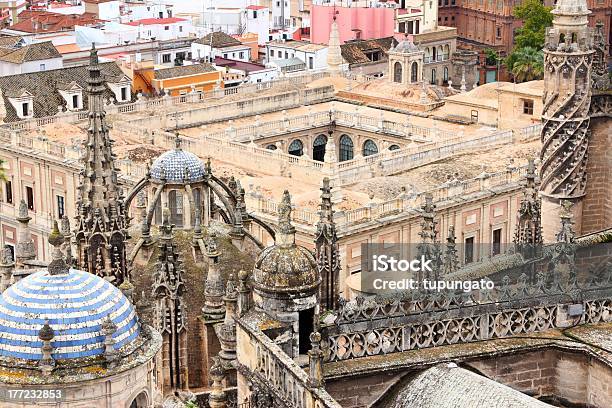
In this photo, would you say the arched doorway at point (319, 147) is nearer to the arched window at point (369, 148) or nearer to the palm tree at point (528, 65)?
the arched window at point (369, 148)

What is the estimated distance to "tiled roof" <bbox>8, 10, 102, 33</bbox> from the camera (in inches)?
4717

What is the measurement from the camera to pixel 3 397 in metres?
16.4

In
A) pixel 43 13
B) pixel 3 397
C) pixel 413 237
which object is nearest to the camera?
pixel 3 397

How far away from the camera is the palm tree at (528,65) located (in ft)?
401

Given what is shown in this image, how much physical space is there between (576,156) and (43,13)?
94033 millimetres

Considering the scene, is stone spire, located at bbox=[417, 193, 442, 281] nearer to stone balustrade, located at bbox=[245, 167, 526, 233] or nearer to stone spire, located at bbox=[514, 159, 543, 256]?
stone spire, located at bbox=[514, 159, 543, 256]

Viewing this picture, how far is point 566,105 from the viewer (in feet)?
124

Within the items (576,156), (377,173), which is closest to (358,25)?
(377,173)

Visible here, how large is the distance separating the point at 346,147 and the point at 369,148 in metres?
2.18

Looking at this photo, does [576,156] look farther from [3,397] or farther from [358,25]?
[358,25]

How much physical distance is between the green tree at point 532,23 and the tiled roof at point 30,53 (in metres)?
45.8

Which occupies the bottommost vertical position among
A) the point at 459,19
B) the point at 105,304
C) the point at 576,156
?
the point at 459,19

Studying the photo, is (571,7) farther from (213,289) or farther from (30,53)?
(30,53)

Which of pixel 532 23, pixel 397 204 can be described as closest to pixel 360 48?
pixel 532 23
